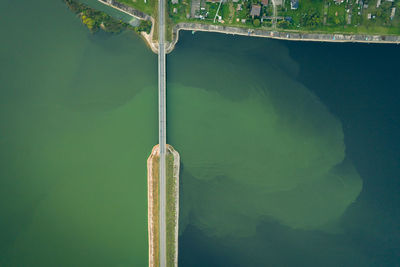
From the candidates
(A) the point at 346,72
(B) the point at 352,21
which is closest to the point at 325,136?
(A) the point at 346,72

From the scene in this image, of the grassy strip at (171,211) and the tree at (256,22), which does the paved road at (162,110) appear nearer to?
the grassy strip at (171,211)

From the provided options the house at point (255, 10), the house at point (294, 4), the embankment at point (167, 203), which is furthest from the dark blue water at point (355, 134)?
the embankment at point (167, 203)

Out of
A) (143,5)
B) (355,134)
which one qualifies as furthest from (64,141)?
(355,134)

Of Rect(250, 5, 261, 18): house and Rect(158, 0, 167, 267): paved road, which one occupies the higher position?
Rect(250, 5, 261, 18): house

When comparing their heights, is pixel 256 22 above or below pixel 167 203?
above

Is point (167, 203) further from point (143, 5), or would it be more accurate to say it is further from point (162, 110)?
point (143, 5)

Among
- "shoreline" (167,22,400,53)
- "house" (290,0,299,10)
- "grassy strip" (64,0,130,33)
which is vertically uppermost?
"house" (290,0,299,10)

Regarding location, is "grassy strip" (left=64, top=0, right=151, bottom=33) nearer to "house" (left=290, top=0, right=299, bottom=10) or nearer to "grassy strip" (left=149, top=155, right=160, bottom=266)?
"grassy strip" (left=149, top=155, right=160, bottom=266)

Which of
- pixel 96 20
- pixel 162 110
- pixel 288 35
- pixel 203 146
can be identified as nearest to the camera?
pixel 96 20

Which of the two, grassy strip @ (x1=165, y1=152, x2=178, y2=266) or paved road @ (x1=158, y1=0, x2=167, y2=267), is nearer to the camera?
paved road @ (x1=158, y1=0, x2=167, y2=267)

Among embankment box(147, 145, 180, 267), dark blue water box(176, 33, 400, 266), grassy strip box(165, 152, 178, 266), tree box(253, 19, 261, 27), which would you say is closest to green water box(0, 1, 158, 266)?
embankment box(147, 145, 180, 267)
